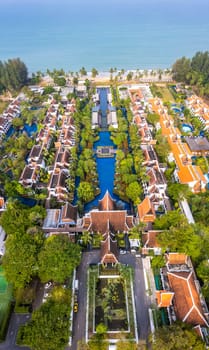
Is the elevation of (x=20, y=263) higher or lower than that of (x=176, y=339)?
higher

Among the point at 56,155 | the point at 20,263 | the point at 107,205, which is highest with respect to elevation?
the point at 56,155

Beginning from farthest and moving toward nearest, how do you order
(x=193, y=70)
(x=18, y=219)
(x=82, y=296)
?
(x=193, y=70) → (x=18, y=219) → (x=82, y=296)

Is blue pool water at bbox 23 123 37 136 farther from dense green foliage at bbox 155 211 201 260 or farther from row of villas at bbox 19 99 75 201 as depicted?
dense green foliage at bbox 155 211 201 260

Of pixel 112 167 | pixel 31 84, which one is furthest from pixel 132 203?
pixel 31 84

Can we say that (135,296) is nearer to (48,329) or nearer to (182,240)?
(182,240)

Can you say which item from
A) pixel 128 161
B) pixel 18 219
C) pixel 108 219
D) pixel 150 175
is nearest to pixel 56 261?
pixel 18 219

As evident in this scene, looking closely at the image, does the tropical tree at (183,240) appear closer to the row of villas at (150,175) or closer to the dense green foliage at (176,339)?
the row of villas at (150,175)
